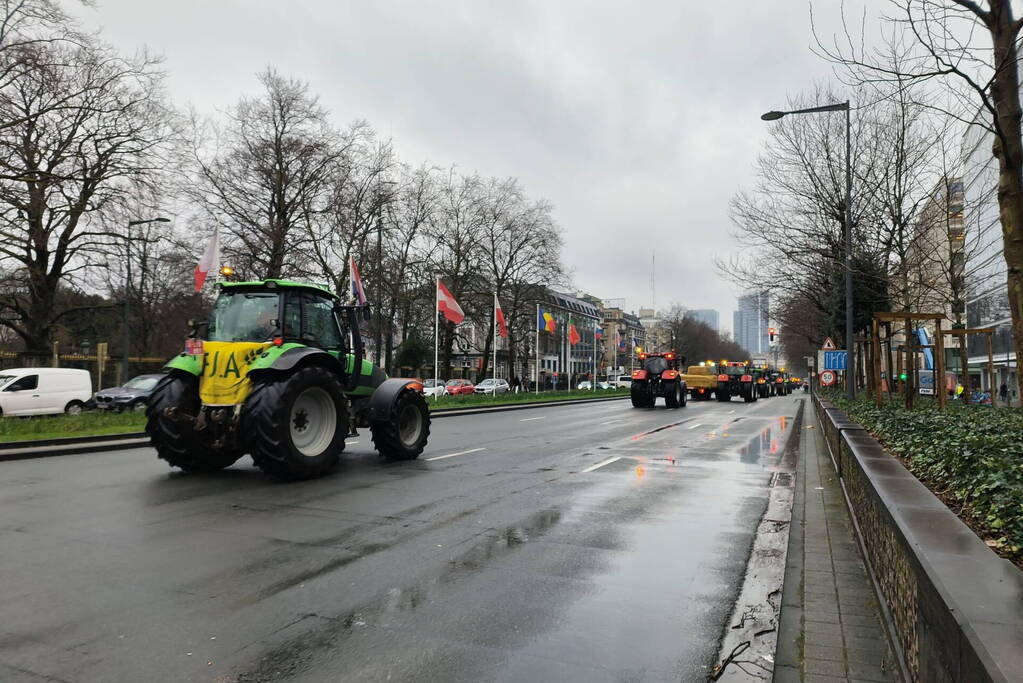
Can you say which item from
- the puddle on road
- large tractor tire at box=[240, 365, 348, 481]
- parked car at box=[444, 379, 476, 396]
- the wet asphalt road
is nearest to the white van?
the wet asphalt road

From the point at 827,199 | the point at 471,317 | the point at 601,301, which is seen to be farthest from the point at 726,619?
the point at 601,301

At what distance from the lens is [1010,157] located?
5309 mm

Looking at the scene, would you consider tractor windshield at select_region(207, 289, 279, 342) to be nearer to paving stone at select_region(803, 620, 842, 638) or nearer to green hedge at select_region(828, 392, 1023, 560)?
paving stone at select_region(803, 620, 842, 638)

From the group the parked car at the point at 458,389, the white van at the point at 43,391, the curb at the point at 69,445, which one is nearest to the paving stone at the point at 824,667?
the curb at the point at 69,445

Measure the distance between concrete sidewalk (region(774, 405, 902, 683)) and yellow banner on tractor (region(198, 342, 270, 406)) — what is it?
264 inches

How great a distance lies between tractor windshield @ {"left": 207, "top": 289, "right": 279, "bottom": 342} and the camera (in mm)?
9000

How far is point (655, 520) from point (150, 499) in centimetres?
557

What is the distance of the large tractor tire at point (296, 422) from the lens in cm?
798

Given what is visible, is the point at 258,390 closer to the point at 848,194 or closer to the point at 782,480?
the point at 782,480

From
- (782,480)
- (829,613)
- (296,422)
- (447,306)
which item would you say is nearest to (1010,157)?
(829,613)

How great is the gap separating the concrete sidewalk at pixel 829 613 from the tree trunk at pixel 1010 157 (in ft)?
6.69

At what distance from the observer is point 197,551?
17.7 feet

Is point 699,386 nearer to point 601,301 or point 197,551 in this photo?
point 197,551

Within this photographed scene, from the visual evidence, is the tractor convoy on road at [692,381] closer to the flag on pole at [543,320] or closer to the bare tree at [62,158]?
the flag on pole at [543,320]
